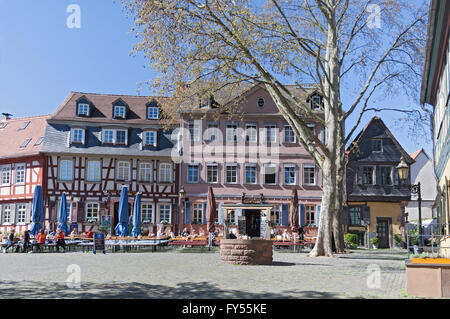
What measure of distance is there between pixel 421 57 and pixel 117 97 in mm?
25283

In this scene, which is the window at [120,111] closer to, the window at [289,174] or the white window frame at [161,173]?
the white window frame at [161,173]

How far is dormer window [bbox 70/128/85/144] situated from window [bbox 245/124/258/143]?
1120 cm

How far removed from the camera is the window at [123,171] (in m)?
38.8

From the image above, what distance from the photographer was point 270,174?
128ft

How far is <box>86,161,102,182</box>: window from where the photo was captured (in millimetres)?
38156

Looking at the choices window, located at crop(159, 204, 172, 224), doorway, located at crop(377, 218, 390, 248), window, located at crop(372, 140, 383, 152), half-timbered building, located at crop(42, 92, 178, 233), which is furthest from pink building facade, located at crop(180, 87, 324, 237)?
doorway, located at crop(377, 218, 390, 248)

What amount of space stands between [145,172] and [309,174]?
11.3 m

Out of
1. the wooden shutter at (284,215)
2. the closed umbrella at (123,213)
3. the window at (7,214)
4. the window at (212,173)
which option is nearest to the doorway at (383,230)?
the wooden shutter at (284,215)

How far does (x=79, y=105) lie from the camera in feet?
132

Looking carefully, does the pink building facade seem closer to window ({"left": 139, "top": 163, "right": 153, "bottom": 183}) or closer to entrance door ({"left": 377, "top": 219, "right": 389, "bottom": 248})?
window ({"left": 139, "top": 163, "right": 153, "bottom": 183})

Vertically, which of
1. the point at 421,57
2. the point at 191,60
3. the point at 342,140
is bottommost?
the point at 342,140

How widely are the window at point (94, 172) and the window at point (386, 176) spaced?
19.4 metres
